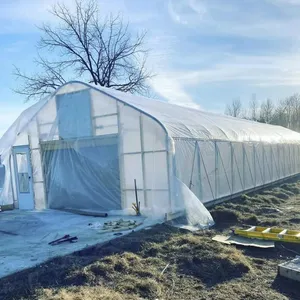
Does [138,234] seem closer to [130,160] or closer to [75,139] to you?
[130,160]

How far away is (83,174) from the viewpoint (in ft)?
30.9

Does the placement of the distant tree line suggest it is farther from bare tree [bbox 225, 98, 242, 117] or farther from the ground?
the ground

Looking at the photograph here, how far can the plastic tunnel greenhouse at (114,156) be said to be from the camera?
25.9 ft

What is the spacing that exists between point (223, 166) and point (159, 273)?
20.8 feet

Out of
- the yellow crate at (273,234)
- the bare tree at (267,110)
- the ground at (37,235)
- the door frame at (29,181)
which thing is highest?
the bare tree at (267,110)

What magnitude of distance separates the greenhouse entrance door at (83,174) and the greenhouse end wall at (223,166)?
6.38ft

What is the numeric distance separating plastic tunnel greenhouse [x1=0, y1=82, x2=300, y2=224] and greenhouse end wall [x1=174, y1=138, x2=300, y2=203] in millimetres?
28

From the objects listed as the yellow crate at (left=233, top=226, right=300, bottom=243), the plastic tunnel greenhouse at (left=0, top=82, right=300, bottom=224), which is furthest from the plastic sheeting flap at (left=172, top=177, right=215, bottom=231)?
the yellow crate at (left=233, top=226, right=300, bottom=243)

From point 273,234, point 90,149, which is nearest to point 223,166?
point 90,149

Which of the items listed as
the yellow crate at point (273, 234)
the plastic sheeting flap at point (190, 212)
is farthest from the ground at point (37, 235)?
the yellow crate at point (273, 234)

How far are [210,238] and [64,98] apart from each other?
625cm

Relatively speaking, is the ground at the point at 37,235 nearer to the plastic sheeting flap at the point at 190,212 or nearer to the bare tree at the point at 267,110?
the plastic sheeting flap at the point at 190,212

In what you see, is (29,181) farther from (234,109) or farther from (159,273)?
(234,109)

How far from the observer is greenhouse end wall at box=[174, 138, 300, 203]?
8320 mm
